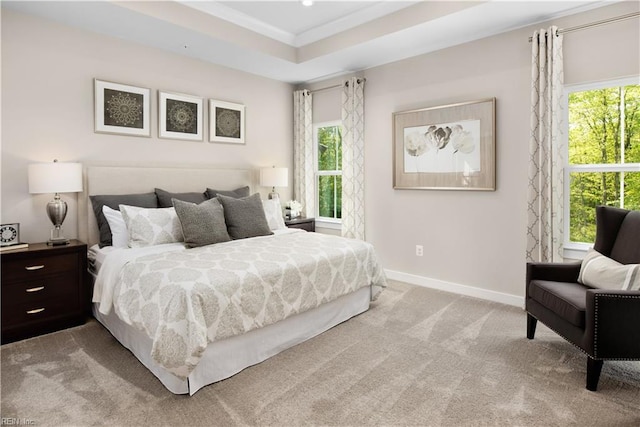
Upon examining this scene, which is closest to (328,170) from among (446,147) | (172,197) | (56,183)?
(446,147)

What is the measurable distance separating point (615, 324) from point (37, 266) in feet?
12.8

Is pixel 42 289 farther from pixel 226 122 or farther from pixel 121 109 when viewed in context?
pixel 226 122

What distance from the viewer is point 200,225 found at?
3092mm

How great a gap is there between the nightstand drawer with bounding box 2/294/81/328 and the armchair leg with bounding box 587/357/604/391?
144 inches

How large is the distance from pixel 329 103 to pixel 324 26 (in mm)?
1195

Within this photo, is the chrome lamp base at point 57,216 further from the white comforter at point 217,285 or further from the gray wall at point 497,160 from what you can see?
the gray wall at point 497,160

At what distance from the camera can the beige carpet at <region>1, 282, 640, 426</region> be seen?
75.3 inches

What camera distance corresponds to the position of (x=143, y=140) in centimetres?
388

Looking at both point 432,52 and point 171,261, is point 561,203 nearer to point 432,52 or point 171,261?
point 432,52

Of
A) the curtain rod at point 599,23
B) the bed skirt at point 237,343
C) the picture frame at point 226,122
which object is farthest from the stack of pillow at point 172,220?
the curtain rod at point 599,23

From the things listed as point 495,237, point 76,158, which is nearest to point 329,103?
point 495,237

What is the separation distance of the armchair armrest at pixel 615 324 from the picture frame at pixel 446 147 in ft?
5.78

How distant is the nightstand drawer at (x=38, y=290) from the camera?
2.74m

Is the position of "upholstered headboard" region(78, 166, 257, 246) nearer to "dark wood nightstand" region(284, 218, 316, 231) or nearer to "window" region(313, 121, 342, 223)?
"dark wood nightstand" region(284, 218, 316, 231)
